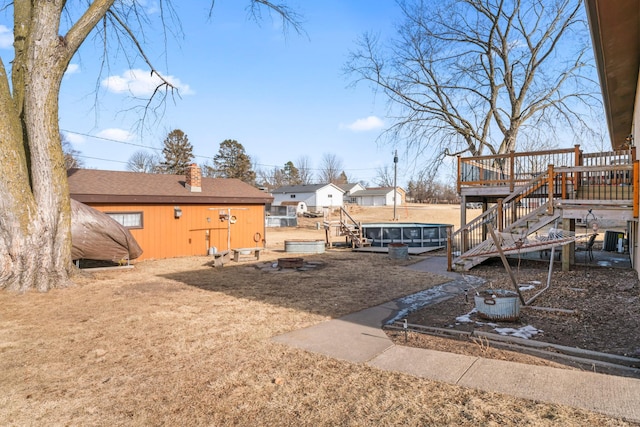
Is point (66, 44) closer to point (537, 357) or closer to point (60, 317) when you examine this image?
point (60, 317)

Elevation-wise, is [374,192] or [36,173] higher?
[374,192]

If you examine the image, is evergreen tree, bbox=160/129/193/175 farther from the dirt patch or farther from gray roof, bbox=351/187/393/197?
the dirt patch

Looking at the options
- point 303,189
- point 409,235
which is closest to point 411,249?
point 409,235

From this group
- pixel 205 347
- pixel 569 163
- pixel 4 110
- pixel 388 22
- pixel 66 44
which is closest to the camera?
pixel 205 347

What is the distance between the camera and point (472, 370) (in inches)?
156

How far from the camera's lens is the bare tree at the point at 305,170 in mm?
83812

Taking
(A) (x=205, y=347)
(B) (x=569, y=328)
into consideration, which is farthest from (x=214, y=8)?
(B) (x=569, y=328)

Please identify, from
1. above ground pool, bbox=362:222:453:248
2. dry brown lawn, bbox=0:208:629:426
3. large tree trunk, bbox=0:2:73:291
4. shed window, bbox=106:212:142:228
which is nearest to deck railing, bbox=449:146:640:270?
dry brown lawn, bbox=0:208:629:426

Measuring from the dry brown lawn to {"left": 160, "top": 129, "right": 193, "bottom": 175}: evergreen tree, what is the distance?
1636 inches

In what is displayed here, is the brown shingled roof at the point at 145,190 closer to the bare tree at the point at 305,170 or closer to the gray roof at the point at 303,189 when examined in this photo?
the gray roof at the point at 303,189

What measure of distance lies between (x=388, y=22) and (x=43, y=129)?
18.8 m

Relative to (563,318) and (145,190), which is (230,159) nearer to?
(145,190)

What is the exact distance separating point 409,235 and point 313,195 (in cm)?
3387

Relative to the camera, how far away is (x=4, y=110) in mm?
8484
